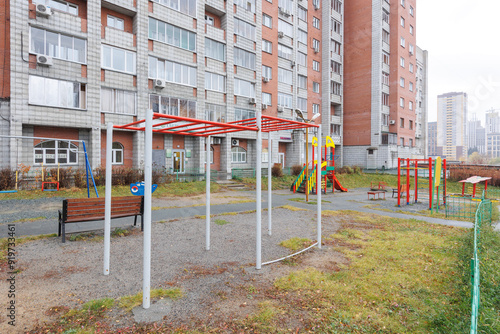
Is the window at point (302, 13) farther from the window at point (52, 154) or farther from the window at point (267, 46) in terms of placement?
the window at point (52, 154)

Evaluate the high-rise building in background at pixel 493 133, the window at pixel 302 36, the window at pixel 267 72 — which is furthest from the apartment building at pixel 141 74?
the high-rise building in background at pixel 493 133

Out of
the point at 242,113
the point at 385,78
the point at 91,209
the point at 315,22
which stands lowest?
the point at 91,209

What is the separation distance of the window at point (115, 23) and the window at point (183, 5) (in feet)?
11.2

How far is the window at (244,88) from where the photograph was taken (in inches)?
1073

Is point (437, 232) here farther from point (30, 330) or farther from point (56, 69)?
point (56, 69)

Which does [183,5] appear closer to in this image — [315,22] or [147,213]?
[315,22]

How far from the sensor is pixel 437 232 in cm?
745

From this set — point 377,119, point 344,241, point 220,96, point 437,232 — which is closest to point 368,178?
point 377,119

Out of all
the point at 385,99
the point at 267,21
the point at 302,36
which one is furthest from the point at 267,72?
the point at 385,99

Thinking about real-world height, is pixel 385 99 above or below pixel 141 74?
above

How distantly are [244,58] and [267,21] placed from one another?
265 inches

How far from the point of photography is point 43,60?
54.7ft

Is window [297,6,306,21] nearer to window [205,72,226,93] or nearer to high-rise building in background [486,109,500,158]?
window [205,72,226,93]

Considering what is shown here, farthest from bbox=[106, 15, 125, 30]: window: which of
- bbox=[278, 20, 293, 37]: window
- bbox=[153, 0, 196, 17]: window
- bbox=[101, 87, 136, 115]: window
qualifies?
bbox=[278, 20, 293, 37]: window
